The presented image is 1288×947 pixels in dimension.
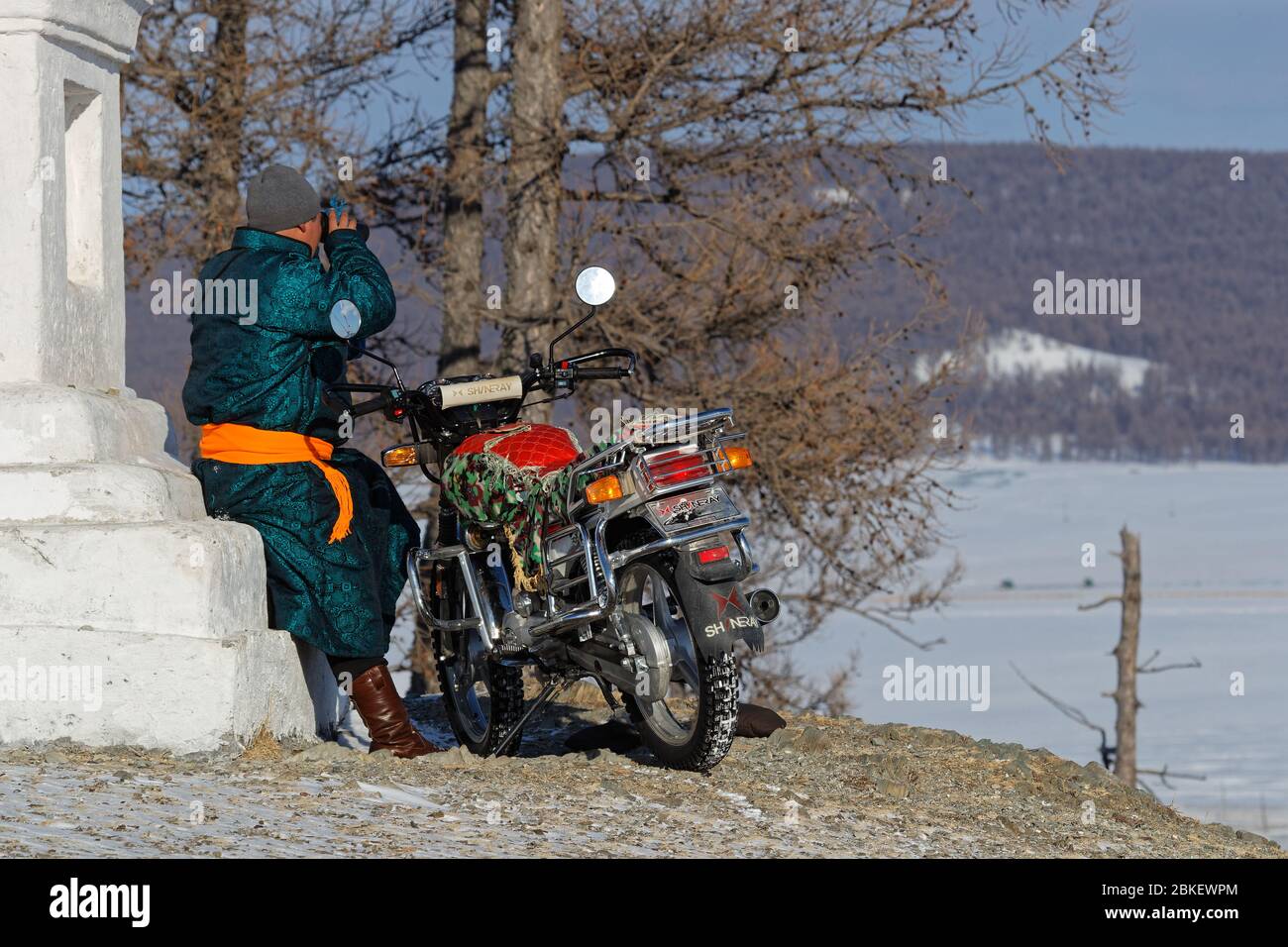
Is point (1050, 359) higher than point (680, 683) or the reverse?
higher

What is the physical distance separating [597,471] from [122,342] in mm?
2311

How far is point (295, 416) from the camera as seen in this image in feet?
21.5

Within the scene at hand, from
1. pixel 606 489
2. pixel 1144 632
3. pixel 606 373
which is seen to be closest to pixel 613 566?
pixel 606 489

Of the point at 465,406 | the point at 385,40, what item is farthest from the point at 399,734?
the point at 385,40

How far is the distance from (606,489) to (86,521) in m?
1.83

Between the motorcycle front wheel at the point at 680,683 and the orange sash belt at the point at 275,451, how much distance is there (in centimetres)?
118

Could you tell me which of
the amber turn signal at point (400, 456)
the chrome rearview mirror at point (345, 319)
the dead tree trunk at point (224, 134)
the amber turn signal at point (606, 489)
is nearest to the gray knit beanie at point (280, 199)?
the chrome rearview mirror at point (345, 319)

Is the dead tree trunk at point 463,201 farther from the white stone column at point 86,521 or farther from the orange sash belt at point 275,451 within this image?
the orange sash belt at point 275,451

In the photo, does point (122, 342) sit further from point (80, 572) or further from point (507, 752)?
point (507, 752)

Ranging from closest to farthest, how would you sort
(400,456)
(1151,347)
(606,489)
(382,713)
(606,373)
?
(606,489)
(606,373)
(382,713)
(400,456)
(1151,347)

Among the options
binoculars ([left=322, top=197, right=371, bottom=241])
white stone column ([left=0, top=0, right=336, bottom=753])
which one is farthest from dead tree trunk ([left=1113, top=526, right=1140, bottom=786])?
white stone column ([left=0, top=0, right=336, bottom=753])

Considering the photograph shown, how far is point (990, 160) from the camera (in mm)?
198750

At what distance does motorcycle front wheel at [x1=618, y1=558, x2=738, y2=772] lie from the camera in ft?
19.0

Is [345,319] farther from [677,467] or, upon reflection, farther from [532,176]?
[532,176]
